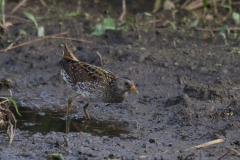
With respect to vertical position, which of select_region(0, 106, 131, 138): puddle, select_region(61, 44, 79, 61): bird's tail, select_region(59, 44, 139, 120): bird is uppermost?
select_region(61, 44, 79, 61): bird's tail

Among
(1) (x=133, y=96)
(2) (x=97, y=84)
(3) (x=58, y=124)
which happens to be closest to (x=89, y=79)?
(2) (x=97, y=84)

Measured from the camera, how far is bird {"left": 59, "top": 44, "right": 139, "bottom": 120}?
6336 mm

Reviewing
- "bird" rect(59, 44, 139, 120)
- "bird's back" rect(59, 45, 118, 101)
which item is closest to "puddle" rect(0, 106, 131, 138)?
"bird" rect(59, 44, 139, 120)

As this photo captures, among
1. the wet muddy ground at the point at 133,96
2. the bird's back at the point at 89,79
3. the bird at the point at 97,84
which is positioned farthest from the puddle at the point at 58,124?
the bird's back at the point at 89,79

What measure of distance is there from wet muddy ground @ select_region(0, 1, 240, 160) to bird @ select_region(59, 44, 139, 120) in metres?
0.38

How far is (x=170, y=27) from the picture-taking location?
34.0 feet

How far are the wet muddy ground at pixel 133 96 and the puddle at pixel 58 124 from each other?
0.02 meters

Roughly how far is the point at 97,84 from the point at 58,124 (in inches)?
39.3

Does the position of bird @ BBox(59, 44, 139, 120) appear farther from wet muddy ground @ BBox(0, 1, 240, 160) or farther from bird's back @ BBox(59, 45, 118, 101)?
wet muddy ground @ BBox(0, 1, 240, 160)

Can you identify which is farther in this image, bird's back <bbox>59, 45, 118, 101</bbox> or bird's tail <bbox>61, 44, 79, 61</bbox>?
bird's tail <bbox>61, 44, 79, 61</bbox>

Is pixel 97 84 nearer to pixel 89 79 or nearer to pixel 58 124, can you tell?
pixel 89 79

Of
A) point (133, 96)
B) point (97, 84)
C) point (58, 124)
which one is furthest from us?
point (133, 96)

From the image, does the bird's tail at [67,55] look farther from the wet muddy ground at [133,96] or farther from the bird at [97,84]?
the wet muddy ground at [133,96]

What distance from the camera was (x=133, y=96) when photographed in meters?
7.34
